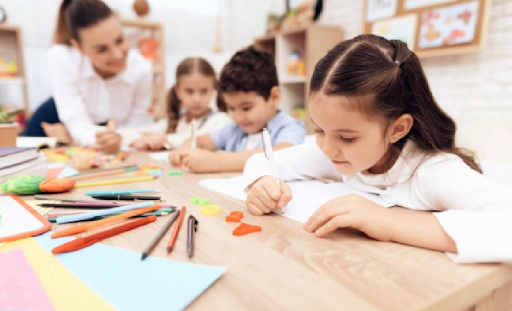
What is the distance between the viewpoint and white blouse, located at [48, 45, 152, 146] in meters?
1.50

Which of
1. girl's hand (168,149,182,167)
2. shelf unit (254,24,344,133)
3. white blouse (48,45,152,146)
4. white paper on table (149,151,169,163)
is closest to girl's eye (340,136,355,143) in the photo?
girl's hand (168,149,182,167)

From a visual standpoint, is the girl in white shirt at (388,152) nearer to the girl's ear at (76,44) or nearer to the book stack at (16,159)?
the book stack at (16,159)

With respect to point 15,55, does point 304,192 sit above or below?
below

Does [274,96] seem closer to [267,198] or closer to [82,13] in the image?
[267,198]

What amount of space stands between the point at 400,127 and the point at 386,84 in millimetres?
82

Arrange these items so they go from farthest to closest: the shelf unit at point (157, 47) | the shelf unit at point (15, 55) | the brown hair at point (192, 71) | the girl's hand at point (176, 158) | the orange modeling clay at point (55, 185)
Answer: the shelf unit at point (157, 47) → the shelf unit at point (15, 55) → the brown hair at point (192, 71) → the girl's hand at point (176, 158) → the orange modeling clay at point (55, 185)

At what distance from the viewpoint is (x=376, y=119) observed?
547mm

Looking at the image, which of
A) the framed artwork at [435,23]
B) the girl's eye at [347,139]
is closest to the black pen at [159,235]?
the girl's eye at [347,139]

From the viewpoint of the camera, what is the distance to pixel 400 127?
1.88ft

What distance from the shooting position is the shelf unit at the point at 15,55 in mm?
2650

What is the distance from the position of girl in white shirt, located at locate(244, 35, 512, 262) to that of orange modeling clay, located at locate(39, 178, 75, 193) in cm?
35

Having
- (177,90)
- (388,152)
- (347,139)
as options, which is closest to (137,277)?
(347,139)

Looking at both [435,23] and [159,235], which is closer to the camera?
[159,235]

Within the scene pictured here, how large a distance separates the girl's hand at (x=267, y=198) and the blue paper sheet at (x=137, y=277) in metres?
0.19
